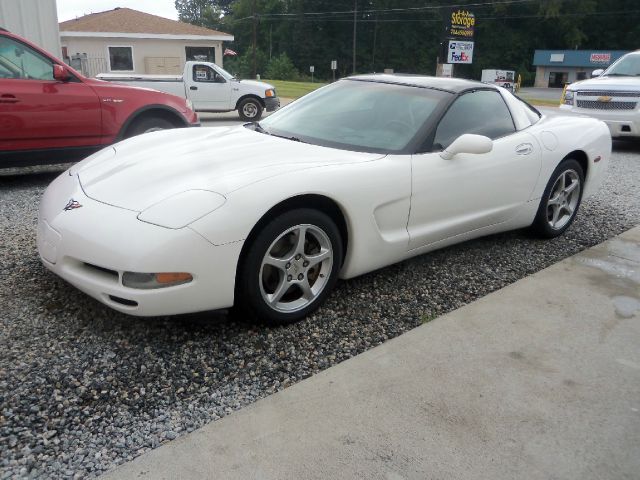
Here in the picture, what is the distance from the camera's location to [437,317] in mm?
3109

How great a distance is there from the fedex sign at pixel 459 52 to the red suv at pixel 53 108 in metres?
22.0

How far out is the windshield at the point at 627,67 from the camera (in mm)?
9984

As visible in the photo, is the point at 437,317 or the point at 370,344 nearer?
the point at 370,344

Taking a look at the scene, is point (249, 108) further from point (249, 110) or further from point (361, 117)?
point (361, 117)

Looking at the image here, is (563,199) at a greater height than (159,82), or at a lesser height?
lesser

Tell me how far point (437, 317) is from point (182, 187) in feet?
5.16

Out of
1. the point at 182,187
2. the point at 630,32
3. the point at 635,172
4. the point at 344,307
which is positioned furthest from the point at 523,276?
the point at 630,32

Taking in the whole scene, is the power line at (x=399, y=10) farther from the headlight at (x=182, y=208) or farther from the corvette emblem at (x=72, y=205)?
the headlight at (x=182, y=208)

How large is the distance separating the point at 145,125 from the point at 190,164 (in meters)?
3.82

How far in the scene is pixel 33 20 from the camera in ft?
30.1

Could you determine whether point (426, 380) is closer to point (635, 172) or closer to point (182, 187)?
point (182, 187)

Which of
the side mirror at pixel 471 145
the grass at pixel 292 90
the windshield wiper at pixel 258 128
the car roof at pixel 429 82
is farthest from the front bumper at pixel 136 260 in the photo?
the grass at pixel 292 90

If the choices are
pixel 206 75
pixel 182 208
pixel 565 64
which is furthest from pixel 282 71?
pixel 182 208

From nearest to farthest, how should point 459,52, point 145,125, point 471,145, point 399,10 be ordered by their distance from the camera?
point 471,145, point 145,125, point 459,52, point 399,10
